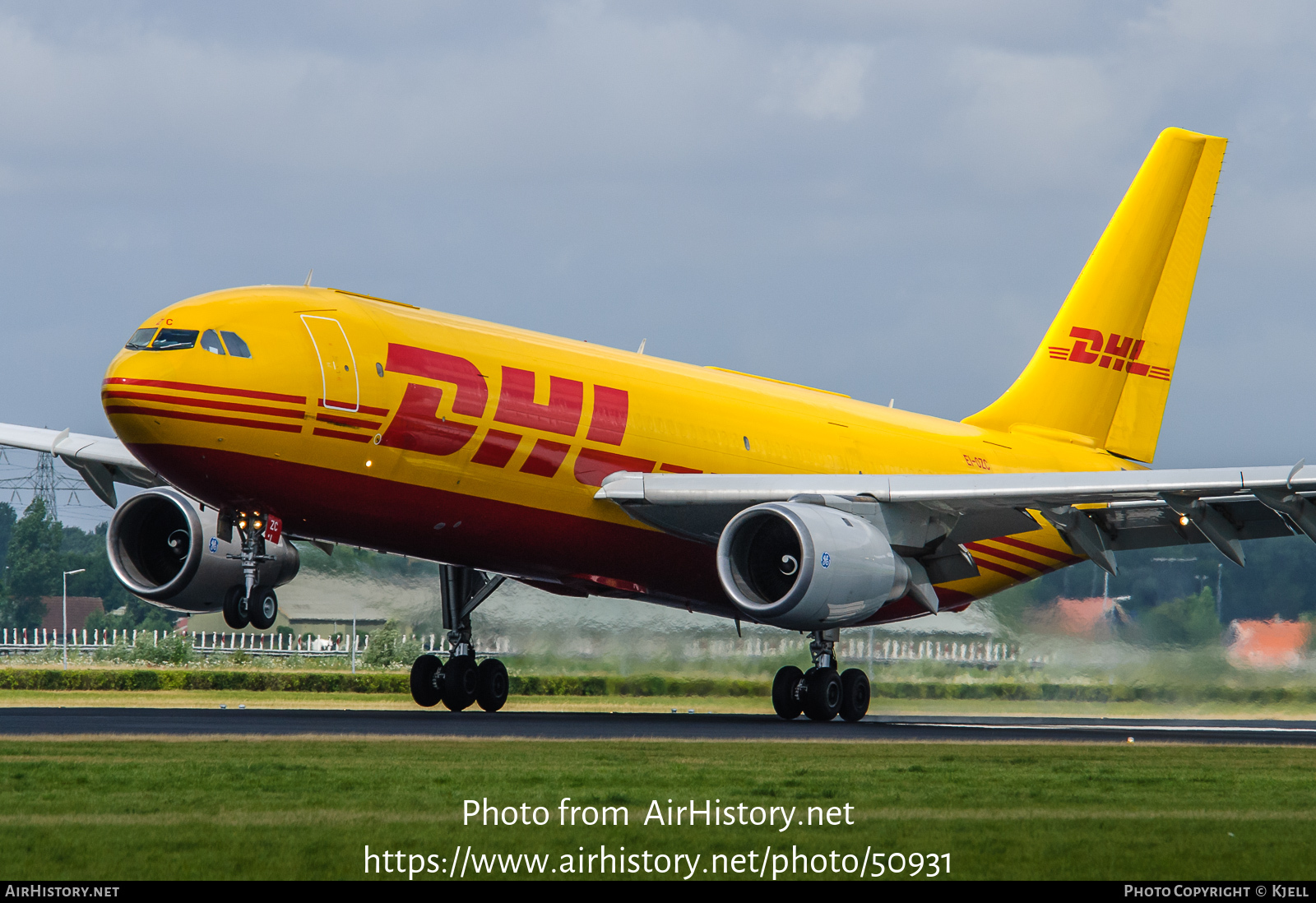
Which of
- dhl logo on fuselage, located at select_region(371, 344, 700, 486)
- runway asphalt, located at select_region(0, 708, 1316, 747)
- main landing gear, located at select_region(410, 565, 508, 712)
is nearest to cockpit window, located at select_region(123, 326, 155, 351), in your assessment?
dhl logo on fuselage, located at select_region(371, 344, 700, 486)

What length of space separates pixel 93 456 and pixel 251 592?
22.4 ft

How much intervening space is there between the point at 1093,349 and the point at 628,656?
36.0 ft

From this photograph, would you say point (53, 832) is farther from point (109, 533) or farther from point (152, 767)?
point (109, 533)

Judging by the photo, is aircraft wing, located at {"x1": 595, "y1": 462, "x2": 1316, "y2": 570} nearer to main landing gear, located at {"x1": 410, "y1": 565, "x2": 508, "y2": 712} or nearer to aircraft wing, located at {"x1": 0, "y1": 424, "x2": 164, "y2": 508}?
main landing gear, located at {"x1": 410, "y1": 565, "x2": 508, "y2": 712}

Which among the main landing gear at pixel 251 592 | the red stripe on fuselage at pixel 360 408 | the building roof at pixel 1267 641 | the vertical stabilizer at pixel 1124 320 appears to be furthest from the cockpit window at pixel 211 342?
the building roof at pixel 1267 641

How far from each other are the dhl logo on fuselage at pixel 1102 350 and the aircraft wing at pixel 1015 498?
22.8 feet

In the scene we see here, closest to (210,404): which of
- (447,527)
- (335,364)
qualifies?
(335,364)

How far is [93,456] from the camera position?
25.0 meters

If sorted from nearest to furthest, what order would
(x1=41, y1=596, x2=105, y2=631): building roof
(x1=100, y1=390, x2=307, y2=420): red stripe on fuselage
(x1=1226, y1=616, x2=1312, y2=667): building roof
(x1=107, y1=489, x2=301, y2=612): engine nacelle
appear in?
(x1=100, y1=390, x2=307, y2=420): red stripe on fuselage < (x1=107, y1=489, x2=301, y2=612): engine nacelle < (x1=1226, y1=616, x2=1312, y2=667): building roof < (x1=41, y1=596, x2=105, y2=631): building roof

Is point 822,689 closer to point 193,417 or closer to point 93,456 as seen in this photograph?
point 193,417

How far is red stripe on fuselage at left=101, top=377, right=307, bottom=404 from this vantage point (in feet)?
61.2

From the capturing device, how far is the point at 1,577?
171ft

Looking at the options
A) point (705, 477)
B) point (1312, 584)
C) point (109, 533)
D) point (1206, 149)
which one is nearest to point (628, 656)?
point (705, 477)

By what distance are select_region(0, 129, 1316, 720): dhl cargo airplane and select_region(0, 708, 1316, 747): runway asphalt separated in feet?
4.84
